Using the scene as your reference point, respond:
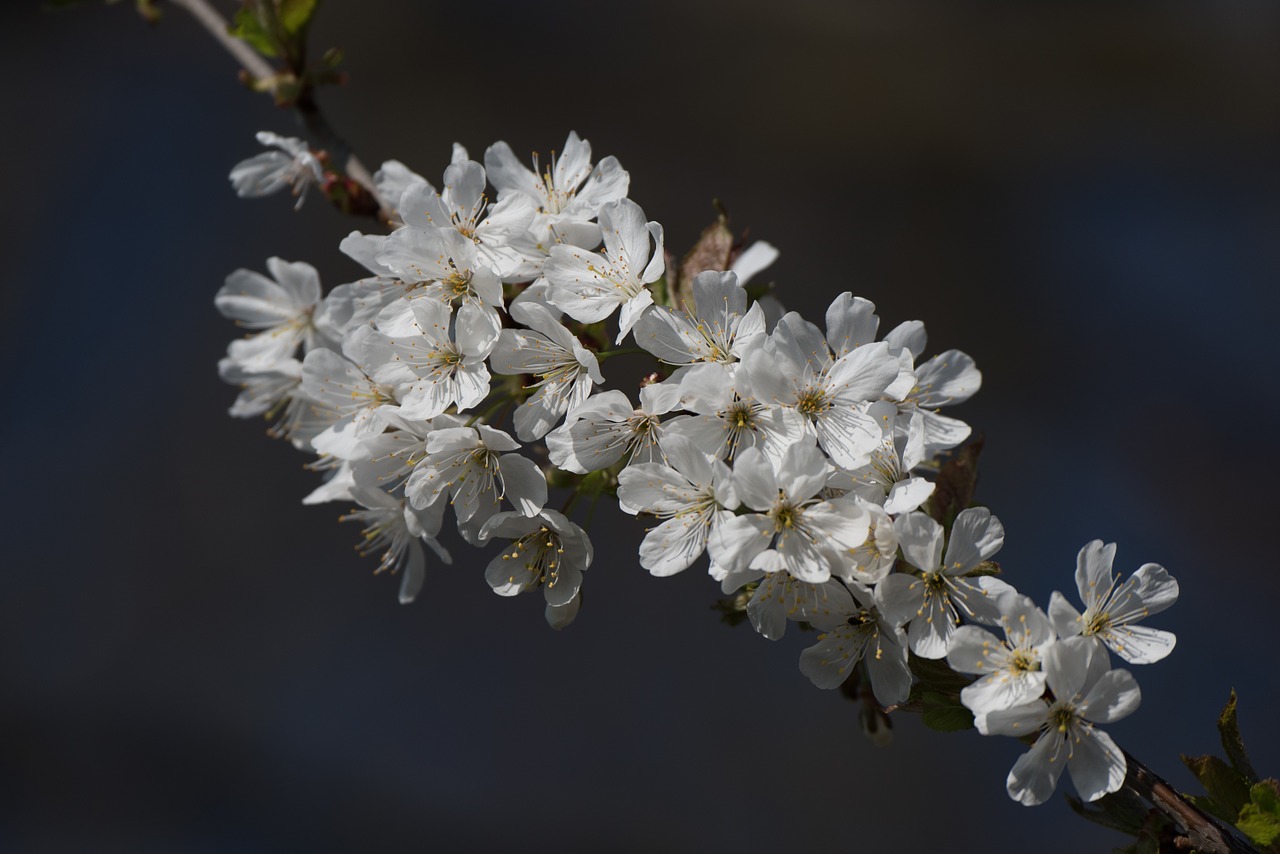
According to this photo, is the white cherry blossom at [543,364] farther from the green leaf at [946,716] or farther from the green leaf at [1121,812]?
the green leaf at [1121,812]

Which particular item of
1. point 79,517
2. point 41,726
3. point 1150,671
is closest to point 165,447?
point 79,517

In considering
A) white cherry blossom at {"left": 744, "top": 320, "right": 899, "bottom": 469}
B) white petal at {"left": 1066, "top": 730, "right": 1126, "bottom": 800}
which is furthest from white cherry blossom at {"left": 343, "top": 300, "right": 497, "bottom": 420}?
white petal at {"left": 1066, "top": 730, "right": 1126, "bottom": 800}

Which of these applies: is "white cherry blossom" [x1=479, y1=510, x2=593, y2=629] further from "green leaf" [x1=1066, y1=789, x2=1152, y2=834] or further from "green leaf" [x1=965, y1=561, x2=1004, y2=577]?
"green leaf" [x1=1066, y1=789, x2=1152, y2=834]

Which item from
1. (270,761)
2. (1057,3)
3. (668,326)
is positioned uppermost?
(1057,3)

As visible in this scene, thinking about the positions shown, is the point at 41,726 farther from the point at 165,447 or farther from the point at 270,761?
the point at 165,447

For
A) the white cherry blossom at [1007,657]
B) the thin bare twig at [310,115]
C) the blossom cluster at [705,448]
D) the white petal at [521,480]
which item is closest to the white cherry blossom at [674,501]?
the blossom cluster at [705,448]

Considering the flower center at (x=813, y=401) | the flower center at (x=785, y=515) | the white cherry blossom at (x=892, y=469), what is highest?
the flower center at (x=813, y=401)

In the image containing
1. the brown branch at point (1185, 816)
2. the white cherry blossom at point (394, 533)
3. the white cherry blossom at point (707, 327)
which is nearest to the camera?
the brown branch at point (1185, 816)
